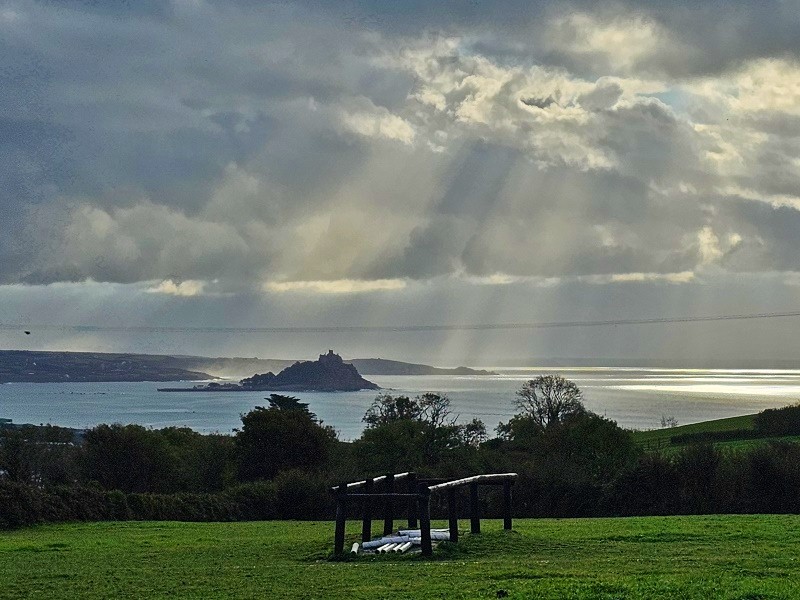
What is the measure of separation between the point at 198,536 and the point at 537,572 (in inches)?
582

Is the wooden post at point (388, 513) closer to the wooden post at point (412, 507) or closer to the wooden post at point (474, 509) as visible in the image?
the wooden post at point (412, 507)

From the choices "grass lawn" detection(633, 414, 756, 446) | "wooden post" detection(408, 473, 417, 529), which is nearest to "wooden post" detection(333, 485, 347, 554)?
"wooden post" detection(408, 473, 417, 529)

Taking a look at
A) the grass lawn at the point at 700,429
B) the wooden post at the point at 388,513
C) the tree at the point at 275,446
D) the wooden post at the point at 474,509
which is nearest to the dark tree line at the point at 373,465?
the tree at the point at 275,446

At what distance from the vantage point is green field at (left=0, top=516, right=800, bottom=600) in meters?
12.9

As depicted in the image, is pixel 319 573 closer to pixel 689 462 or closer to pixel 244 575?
pixel 244 575

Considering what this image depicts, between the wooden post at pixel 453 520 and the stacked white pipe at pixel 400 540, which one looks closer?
the stacked white pipe at pixel 400 540

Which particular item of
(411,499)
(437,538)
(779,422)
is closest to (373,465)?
(779,422)

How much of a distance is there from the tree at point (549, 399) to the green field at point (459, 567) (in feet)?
251

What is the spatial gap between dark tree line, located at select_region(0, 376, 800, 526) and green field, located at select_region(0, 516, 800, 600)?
615 inches

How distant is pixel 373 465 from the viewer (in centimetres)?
6931

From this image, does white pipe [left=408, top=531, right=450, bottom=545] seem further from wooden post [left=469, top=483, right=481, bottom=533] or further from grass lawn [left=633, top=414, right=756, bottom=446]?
grass lawn [left=633, top=414, right=756, bottom=446]

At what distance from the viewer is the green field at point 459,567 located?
1295 centimetres

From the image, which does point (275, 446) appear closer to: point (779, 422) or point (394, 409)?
point (394, 409)

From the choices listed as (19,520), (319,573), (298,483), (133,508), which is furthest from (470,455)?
(319,573)
